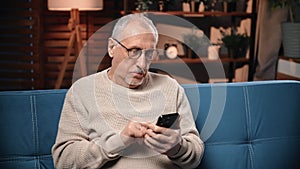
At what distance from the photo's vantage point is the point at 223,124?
4.92ft

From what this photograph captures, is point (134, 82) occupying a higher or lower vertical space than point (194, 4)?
lower

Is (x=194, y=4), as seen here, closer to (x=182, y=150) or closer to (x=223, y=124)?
(x=223, y=124)

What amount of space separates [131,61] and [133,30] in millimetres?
94

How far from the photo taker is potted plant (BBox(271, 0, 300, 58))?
9.42ft

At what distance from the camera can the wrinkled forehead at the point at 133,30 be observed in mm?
1248

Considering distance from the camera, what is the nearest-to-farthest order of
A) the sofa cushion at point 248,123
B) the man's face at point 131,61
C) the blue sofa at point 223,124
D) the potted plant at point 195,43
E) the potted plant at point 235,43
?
the man's face at point 131,61, the blue sofa at point 223,124, the sofa cushion at point 248,123, the potted plant at point 195,43, the potted plant at point 235,43

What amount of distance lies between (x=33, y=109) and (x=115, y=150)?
357 millimetres

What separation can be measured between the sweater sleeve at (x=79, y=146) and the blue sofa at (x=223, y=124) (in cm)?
14

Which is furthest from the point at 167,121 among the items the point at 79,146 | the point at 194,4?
the point at 194,4

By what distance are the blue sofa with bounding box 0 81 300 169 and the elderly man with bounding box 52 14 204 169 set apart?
0.46 feet

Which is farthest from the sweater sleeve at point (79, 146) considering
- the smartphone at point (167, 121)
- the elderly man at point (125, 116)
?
the smartphone at point (167, 121)

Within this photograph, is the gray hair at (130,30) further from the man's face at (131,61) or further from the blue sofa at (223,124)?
the blue sofa at (223,124)

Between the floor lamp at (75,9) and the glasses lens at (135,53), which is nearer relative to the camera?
the glasses lens at (135,53)

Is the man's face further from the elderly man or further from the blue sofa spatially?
the blue sofa
